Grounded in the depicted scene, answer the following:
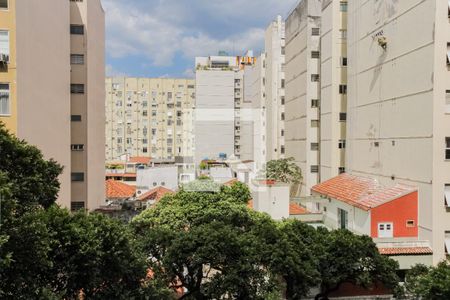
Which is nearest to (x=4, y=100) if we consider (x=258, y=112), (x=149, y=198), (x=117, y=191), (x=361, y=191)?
(x=149, y=198)

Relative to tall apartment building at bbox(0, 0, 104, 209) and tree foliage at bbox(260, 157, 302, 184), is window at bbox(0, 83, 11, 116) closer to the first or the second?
tall apartment building at bbox(0, 0, 104, 209)

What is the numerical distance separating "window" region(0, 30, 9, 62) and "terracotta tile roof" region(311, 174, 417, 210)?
17.7 metres

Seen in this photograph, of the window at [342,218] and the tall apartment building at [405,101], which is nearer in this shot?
the tall apartment building at [405,101]

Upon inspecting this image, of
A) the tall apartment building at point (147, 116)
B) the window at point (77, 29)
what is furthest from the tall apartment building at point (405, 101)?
the tall apartment building at point (147, 116)

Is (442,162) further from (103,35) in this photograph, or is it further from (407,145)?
(103,35)

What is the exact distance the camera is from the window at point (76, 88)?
24.0 meters

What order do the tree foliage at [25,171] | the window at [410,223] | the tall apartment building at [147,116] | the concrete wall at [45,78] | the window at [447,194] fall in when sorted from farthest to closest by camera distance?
the tall apartment building at [147,116], the window at [410,223], the window at [447,194], the concrete wall at [45,78], the tree foliage at [25,171]

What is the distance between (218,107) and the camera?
225 ft

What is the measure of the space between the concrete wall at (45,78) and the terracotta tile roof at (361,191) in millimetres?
16453

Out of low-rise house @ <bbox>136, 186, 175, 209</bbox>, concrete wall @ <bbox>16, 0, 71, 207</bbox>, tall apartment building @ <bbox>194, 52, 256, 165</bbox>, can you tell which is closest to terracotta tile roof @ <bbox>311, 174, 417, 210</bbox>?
low-rise house @ <bbox>136, 186, 175, 209</bbox>

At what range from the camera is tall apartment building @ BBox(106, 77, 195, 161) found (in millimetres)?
74062

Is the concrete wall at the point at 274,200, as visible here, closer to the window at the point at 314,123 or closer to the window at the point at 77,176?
the window at the point at 314,123

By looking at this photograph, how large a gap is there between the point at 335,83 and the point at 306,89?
5.13 meters

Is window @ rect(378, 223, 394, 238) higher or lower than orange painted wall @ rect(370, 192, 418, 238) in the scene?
lower
